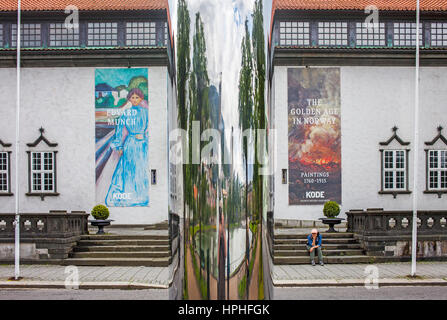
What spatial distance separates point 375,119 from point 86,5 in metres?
16.5

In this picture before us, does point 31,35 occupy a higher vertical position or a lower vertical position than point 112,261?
higher

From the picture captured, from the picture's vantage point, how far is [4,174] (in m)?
24.2

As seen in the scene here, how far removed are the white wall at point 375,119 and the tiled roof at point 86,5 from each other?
25.9 ft

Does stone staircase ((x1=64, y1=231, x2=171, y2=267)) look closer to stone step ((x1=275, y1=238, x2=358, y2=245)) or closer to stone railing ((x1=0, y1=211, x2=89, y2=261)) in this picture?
stone railing ((x1=0, y1=211, x2=89, y2=261))

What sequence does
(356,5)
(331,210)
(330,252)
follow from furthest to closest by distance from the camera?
(356,5)
(331,210)
(330,252)

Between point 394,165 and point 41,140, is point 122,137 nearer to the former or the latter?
point 41,140

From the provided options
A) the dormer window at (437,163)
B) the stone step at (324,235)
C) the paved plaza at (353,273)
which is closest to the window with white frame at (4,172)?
the stone step at (324,235)

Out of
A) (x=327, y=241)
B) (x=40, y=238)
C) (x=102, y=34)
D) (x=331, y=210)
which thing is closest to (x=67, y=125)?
(x=102, y=34)

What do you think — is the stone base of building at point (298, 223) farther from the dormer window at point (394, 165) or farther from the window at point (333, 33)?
the window at point (333, 33)

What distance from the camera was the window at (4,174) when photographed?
2395 centimetres

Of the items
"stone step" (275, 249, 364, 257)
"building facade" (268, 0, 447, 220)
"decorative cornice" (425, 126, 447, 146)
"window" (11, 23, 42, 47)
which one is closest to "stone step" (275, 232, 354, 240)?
"stone step" (275, 249, 364, 257)

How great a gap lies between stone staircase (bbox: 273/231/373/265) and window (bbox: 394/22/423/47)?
42.9 ft

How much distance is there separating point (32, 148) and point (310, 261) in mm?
16494

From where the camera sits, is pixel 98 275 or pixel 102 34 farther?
pixel 102 34
